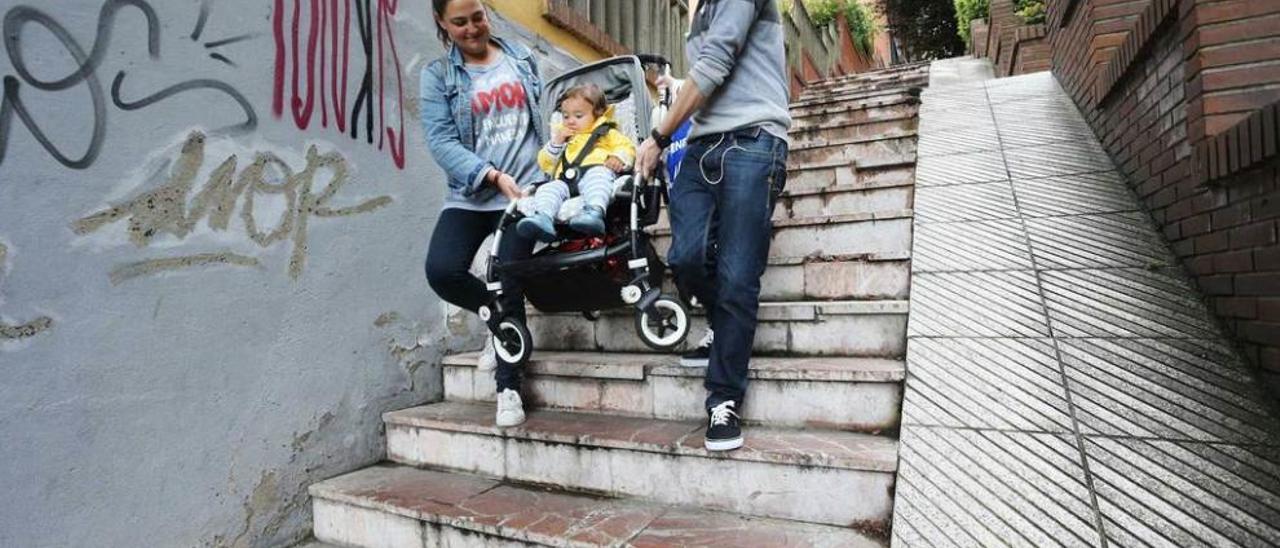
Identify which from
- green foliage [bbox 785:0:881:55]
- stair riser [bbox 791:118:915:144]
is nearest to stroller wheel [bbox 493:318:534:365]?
stair riser [bbox 791:118:915:144]

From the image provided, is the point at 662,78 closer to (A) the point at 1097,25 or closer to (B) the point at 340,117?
(B) the point at 340,117

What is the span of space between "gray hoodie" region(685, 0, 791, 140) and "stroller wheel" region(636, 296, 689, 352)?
65cm

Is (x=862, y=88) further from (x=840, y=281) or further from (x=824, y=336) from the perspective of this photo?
(x=824, y=336)

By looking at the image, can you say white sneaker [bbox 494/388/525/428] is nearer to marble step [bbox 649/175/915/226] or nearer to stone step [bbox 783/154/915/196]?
marble step [bbox 649/175/915/226]

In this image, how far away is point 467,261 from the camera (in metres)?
2.83

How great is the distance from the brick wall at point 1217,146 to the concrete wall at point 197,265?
3260 mm

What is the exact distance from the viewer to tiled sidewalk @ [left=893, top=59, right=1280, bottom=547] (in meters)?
1.75

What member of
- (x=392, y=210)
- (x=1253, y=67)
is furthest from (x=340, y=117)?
(x=1253, y=67)

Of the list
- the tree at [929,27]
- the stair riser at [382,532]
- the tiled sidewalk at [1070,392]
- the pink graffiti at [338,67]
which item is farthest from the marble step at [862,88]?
the tree at [929,27]

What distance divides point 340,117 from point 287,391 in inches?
47.5

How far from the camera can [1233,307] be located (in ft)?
7.57

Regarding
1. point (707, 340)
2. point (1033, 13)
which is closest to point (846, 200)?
point (707, 340)

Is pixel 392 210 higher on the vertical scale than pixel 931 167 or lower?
lower

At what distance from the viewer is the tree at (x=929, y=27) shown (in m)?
15.1
